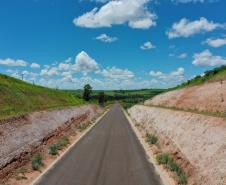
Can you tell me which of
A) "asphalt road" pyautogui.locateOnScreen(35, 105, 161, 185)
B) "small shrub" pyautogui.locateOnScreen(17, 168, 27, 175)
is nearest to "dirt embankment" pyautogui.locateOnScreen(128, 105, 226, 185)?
"asphalt road" pyautogui.locateOnScreen(35, 105, 161, 185)

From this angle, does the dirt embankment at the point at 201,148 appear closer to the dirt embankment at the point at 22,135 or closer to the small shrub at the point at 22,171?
the small shrub at the point at 22,171

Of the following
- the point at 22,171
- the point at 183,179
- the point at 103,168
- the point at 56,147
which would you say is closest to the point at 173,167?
the point at 183,179

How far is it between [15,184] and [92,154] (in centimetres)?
879

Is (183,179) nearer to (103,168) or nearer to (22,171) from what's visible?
(103,168)

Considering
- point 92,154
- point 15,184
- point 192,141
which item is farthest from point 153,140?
point 15,184

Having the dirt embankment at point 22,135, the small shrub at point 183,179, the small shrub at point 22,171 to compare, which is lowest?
the small shrub at point 22,171

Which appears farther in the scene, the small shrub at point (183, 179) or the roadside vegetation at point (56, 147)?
the roadside vegetation at point (56, 147)

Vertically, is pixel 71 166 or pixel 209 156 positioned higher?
pixel 209 156

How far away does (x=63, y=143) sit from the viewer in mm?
29891

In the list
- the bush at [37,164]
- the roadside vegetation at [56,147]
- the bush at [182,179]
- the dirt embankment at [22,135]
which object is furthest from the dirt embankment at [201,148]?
the dirt embankment at [22,135]

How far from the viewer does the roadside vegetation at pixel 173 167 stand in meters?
16.6

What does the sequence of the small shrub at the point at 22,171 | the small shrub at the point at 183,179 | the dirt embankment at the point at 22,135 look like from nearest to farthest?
the small shrub at the point at 183,179, the small shrub at the point at 22,171, the dirt embankment at the point at 22,135

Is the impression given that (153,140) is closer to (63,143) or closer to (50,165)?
(63,143)

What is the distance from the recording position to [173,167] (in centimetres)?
1941
